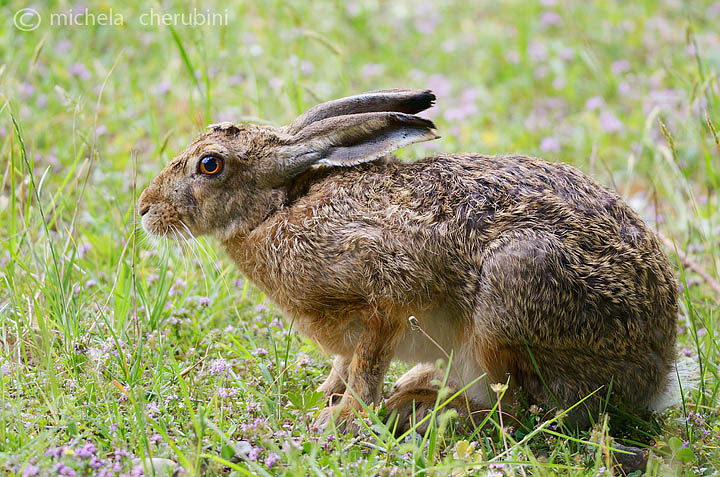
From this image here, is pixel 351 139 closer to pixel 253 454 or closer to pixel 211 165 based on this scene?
pixel 211 165

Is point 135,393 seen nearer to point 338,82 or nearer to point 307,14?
point 338,82

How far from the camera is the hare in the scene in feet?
13.9

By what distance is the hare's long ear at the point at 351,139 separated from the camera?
15.2 feet

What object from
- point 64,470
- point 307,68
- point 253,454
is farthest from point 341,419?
point 307,68

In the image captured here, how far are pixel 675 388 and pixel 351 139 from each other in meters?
2.12

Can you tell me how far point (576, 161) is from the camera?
7.17 m

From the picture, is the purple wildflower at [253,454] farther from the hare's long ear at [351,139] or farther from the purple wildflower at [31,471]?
the hare's long ear at [351,139]

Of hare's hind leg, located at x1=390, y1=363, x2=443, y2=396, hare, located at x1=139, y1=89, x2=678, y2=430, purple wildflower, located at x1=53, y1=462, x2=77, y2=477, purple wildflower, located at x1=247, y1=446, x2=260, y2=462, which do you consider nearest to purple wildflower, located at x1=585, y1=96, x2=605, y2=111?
hare, located at x1=139, y1=89, x2=678, y2=430

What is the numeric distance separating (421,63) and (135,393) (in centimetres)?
580

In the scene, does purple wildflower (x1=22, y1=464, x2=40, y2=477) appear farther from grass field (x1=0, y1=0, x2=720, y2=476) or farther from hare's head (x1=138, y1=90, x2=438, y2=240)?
hare's head (x1=138, y1=90, x2=438, y2=240)

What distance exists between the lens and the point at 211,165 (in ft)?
15.6

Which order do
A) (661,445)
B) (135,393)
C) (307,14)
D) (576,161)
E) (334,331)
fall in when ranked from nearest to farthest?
(661,445), (135,393), (334,331), (576,161), (307,14)

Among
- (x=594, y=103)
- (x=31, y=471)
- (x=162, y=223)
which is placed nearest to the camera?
(x=31, y=471)

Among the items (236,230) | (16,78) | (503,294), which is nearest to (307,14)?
(16,78)
